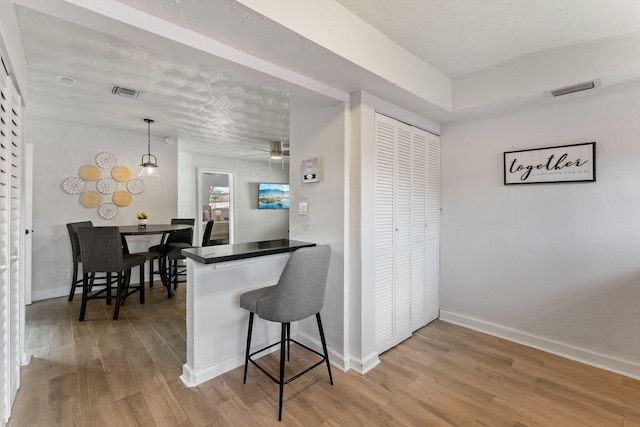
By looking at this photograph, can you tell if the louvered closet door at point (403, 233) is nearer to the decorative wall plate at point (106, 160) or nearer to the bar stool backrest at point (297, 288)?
the bar stool backrest at point (297, 288)

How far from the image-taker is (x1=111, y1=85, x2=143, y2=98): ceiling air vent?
2.78 m

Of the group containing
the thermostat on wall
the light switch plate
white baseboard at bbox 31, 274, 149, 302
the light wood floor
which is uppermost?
the thermostat on wall

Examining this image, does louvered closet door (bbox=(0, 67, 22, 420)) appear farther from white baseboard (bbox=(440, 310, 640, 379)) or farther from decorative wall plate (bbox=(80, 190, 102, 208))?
white baseboard (bbox=(440, 310, 640, 379))

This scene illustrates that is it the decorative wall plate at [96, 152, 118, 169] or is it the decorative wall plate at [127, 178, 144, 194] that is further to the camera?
the decorative wall plate at [127, 178, 144, 194]

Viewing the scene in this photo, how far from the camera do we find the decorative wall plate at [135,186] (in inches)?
169

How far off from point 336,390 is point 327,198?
53.0 inches

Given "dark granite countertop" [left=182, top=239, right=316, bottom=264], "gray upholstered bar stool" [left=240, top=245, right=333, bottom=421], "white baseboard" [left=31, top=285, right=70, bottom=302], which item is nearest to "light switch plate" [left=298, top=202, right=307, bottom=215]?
"dark granite countertop" [left=182, top=239, right=316, bottom=264]

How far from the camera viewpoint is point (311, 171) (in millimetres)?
2365

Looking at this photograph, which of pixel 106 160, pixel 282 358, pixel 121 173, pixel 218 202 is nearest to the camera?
pixel 282 358

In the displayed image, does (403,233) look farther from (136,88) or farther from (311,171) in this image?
(136,88)

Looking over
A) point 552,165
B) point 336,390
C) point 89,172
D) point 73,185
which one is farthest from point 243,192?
point 552,165

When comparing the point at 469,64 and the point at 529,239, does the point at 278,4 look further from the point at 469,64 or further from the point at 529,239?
the point at 529,239

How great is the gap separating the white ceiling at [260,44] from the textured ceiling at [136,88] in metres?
0.01

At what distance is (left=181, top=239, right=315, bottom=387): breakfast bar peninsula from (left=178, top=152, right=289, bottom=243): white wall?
14.0 ft
